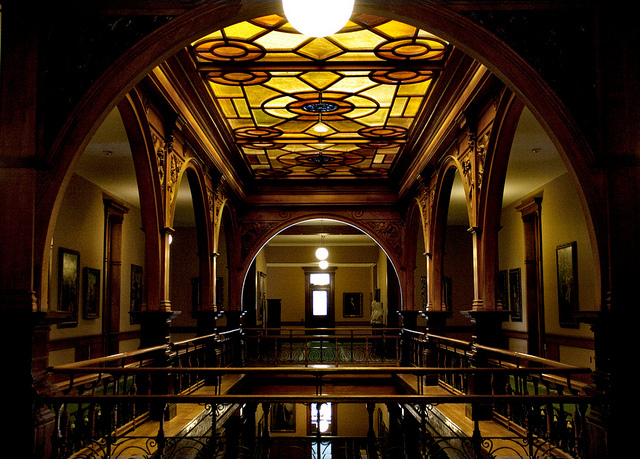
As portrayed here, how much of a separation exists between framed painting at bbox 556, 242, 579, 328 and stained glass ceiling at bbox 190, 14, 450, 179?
3524 millimetres

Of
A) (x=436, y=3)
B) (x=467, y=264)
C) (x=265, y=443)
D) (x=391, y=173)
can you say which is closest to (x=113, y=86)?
(x=436, y=3)

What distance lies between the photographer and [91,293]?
37.8 ft

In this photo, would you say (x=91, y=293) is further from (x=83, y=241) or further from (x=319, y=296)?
(x=319, y=296)

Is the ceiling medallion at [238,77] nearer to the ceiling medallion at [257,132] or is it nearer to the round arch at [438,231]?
the ceiling medallion at [257,132]

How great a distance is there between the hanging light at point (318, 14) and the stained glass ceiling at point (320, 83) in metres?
2.83

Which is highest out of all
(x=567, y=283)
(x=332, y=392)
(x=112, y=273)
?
(x=112, y=273)

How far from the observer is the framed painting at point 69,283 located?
10.1 metres

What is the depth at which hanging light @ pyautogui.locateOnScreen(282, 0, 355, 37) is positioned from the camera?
9.09 ft

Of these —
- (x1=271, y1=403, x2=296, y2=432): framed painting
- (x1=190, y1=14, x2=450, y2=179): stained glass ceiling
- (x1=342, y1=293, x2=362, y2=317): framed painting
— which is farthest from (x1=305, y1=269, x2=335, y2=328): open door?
(x1=190, y1=14, x2=450, y2=179): stained glass ceiling

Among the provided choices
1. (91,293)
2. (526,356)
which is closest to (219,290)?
(91,293)

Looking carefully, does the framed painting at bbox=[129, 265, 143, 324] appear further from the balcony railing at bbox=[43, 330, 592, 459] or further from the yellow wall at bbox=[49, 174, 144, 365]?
the balcony railing at bbox=[43, 330, 592, 459]

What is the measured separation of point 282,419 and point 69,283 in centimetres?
949

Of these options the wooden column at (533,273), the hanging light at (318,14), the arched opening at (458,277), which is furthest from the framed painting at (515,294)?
the hanging light at (318,14)

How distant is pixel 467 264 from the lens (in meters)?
17.3
